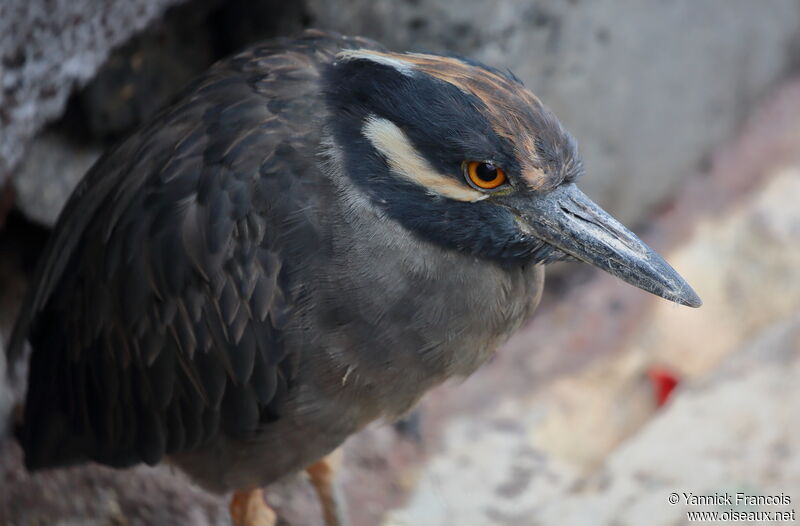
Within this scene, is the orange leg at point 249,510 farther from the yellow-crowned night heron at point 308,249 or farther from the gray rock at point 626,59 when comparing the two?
the gray rock at point 626,59

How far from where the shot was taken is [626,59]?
4.46 m

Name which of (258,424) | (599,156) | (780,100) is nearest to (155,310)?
(258,424)

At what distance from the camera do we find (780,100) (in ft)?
18.0

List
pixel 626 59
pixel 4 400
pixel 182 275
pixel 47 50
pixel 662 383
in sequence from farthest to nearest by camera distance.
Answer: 1. pixel 626 59
2. pixel 662 383
3. pixel 4 400
4. pixel 47 50
5. pixel 182 275

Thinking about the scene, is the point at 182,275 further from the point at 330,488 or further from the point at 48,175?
the point at 48,175

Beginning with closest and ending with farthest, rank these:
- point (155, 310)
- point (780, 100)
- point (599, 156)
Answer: point (155, 310), point (599, 156), point (780, 100)

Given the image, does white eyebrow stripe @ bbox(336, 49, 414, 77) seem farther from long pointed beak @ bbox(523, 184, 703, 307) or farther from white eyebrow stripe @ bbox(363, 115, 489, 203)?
long pointed beak @ bbox(523, 184, 703, 307)

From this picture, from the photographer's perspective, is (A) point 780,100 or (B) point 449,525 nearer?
(B) point 449,525

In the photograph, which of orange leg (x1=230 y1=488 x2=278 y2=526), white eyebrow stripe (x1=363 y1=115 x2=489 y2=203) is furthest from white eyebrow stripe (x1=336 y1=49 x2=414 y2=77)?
orange leg (x1=230 y1=488 x2=278 y2=526)

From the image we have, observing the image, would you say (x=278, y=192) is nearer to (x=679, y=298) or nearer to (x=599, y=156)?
(x=679, y=298)

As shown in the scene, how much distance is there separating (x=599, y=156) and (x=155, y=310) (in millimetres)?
2505

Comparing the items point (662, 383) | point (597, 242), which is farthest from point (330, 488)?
point (662, 383)

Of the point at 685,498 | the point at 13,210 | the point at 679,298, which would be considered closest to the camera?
the point at 679,298

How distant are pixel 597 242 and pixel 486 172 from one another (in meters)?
0.31
